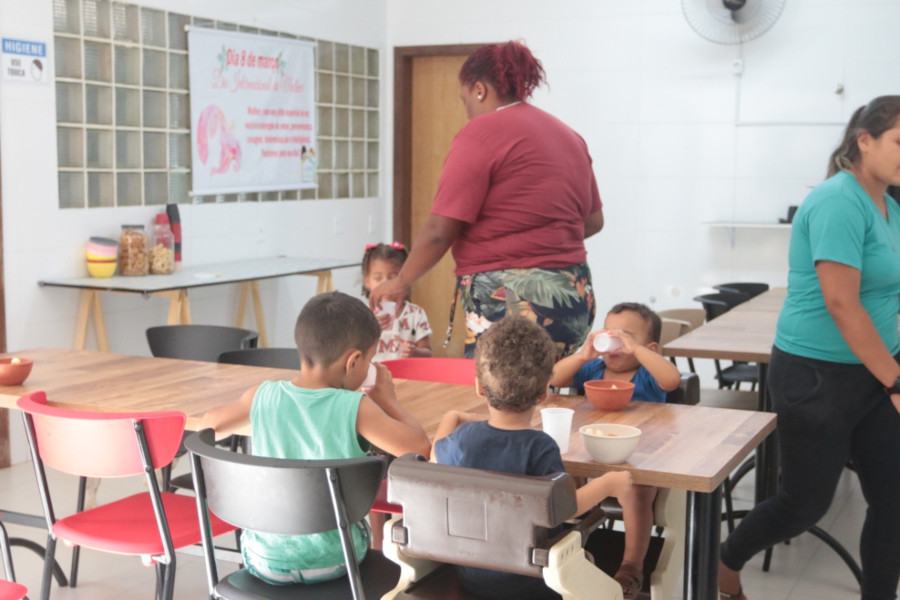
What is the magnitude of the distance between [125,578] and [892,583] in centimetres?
204

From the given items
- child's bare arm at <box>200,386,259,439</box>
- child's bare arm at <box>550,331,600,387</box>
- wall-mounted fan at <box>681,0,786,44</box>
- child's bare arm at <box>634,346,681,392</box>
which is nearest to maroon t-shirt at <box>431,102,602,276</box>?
child's bare arm at <box>550,331,600,387</box>

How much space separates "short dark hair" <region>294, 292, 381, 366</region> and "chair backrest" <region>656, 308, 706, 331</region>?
262 cm

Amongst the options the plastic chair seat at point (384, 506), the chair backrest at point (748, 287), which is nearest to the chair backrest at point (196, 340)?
the plastic chair seat at point (384, 506)

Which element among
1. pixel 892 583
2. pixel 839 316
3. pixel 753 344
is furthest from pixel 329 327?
pixel 753 344

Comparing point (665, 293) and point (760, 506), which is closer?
point (760, 506)

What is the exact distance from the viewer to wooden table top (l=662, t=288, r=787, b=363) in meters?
3.15

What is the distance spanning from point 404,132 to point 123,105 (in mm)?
2309

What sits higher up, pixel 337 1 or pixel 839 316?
pixel 337 1

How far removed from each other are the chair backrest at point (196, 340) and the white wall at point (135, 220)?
1.09 meters

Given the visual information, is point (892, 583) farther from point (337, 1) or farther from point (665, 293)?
point (337, 1)

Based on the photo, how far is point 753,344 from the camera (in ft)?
10.8

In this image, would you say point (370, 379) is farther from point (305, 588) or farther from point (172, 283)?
point (172, 283)

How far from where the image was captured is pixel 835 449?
239 centimetres

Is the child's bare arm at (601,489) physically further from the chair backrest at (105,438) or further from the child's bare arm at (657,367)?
the chair backrest at (105,438)
